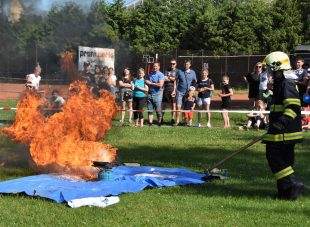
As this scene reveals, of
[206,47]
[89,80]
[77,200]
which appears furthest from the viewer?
[206,47]

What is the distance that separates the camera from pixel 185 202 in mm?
7480

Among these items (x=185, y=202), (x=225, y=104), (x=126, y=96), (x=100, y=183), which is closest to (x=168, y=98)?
(x=126, y=96)

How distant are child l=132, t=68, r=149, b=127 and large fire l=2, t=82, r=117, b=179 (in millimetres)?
7096

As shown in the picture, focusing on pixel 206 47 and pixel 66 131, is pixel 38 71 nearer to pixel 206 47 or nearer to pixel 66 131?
pixel 66 131

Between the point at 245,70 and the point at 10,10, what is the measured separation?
89.2 feet

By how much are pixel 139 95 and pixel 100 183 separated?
8712mm

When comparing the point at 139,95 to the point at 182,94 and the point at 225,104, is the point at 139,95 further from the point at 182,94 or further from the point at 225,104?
the point at 225,104

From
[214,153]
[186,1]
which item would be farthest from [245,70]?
[214,153]

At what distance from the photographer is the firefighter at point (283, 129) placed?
7586 mm

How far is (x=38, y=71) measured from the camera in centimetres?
1009

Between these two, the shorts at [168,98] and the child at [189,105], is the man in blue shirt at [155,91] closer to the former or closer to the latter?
the child at [189,105]

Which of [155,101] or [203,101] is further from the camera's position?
[203,101]

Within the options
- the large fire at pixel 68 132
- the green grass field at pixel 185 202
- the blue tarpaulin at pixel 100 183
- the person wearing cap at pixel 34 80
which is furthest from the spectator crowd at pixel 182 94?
the blue tarpaulin at pixel 100 183

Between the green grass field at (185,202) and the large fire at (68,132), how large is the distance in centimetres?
62
